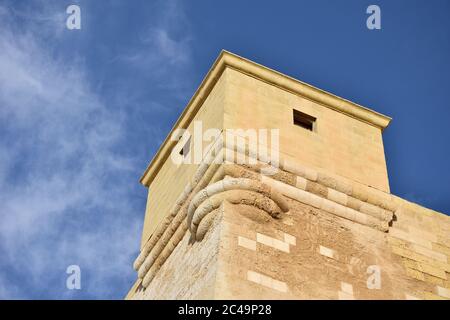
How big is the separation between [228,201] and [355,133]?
301 cm

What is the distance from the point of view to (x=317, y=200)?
30.8ft

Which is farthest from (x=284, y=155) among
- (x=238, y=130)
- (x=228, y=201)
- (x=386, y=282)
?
(x=386, y=282)

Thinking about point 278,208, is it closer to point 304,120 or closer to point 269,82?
point 304,120

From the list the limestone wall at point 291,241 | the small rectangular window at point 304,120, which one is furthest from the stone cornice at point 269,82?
the limestone wall at point 291,241

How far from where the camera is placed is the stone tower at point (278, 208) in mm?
8328

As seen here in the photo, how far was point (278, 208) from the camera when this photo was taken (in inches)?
351

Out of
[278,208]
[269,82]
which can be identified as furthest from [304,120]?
[278,208]

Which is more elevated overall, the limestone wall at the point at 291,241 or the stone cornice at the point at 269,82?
the stone cornice at the point at 269,82

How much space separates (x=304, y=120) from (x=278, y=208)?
2.12 meters

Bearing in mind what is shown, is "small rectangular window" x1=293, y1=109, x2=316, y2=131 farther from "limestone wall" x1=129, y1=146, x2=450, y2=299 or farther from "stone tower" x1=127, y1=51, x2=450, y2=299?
"limestone wall" x1=129, y1=146, x2=450, y2=299

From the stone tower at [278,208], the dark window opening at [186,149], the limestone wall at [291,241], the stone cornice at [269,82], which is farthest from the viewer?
the dark window opening at [186,149]

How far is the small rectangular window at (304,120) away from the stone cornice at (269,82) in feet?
1.09

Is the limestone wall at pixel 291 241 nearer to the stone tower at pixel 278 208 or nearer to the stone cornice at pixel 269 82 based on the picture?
the stone tower at pixel 278 208
